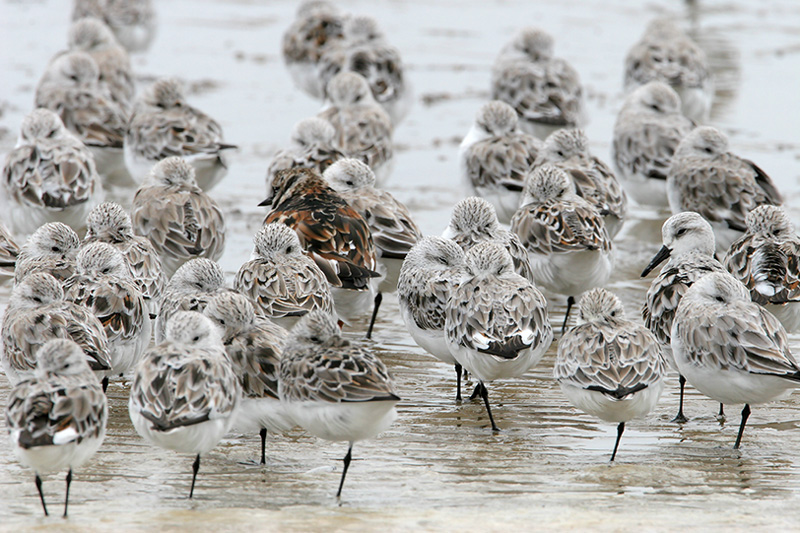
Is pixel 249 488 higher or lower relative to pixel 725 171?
lower

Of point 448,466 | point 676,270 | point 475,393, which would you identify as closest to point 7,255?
point 475,393

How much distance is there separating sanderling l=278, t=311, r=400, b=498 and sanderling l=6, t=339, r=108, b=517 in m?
0.94

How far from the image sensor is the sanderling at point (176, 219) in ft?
28.0

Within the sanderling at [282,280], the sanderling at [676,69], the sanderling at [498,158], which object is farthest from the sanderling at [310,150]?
the sanderling at [676,69]

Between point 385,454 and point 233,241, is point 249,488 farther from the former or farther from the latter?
point 233,241

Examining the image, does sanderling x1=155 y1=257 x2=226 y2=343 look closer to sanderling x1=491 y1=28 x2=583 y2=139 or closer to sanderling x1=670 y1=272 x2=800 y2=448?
sanderling x1=670 y1=272 x2=800 y2=448

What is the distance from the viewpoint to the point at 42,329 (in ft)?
20.6

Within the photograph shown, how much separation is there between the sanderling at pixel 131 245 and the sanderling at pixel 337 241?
97cm

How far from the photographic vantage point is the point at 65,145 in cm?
991

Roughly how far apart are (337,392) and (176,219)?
3.41 m

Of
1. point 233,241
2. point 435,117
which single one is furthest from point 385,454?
point 435,117

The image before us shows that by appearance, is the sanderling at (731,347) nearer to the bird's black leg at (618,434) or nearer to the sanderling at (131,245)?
the bird's black leg at (618,434)

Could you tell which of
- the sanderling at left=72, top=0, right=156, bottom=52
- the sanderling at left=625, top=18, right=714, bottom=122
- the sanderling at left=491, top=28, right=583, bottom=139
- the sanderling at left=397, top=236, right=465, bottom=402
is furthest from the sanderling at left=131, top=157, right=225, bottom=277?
the sanderling at left=72, top=0, right=156, bottom=52

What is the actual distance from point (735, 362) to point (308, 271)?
8.79 ft
